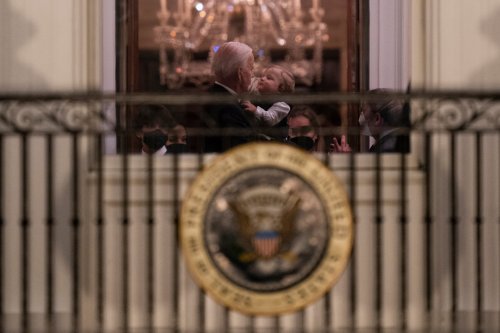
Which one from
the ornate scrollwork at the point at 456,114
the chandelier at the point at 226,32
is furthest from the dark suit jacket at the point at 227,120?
the chandelier at the point at 226,32

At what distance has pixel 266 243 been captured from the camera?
6.79m

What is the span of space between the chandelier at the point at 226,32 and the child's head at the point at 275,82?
3.44 meters

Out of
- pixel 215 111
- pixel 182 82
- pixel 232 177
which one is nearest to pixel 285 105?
pixel 215 111

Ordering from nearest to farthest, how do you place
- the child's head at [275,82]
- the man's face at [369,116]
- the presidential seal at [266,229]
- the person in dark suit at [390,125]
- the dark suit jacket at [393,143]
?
the presidential seal at [266,229]
the person in dark suit at [390,125]
the dark suit jacket at [393,143]
the man's face at [369,116]
the child's head at [275,82]

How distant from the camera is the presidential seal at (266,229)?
6.74 meters

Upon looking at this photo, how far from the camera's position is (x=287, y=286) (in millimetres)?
6766

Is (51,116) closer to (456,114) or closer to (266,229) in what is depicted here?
(266,229)

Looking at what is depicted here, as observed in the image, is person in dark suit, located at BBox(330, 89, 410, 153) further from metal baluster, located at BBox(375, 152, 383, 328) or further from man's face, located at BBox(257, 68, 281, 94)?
man's face, located at BBox(257, 68, 281, 94)

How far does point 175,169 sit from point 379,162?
132cm

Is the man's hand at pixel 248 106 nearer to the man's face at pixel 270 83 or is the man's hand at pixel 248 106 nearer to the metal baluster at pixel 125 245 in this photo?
the man's face at pixel 270 83

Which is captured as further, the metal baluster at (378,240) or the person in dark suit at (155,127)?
the person in dark suit at (155,127)

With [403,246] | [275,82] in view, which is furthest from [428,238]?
[275,82]

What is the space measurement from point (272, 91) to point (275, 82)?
10cm

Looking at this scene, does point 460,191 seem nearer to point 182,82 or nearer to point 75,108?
point 75,108
